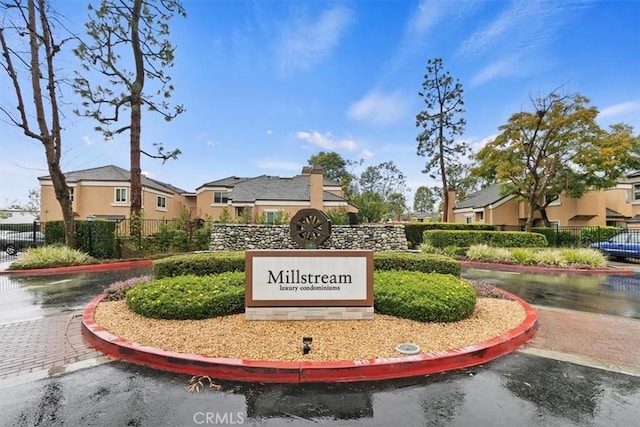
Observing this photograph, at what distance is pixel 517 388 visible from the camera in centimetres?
344

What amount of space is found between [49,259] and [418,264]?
13121 mm

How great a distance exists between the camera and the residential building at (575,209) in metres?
26.9

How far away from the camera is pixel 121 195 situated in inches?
1131

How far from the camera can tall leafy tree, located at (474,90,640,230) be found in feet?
72.0

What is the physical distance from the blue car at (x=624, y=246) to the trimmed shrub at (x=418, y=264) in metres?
Answer: 12.6

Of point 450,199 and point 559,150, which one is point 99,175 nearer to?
point 450,199

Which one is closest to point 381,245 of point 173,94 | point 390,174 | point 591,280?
point 591,280

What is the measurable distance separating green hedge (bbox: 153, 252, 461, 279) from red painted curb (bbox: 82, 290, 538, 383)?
2.99 meters

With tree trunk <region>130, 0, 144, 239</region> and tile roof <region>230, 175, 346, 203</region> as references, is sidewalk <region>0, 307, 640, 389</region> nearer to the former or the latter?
tree trunk <region>130, 0, 144, 239</region>

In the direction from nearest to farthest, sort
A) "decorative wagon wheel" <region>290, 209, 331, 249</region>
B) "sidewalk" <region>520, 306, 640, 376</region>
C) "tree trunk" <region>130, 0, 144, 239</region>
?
"sidewalk" <region>520, 306, 640, 376</region>, "decorative wagon wheel" <region>290, 209, 331, 249</region>, "tree trunk" <region>130, 0, 144, 239</region>

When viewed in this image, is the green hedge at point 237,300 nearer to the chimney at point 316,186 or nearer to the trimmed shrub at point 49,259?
the trimmed shrub at point 49,259

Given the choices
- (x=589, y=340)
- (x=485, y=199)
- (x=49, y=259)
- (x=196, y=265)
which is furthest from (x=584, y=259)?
(x=485, y=199)

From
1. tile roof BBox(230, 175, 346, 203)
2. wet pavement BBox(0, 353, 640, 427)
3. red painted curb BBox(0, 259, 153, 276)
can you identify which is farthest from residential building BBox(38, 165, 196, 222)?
wet pavement BBox(0, 353, 640, 427)

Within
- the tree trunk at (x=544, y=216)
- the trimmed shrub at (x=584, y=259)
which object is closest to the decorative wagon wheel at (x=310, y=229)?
the trimmed shrub at (x=584, y=259)
